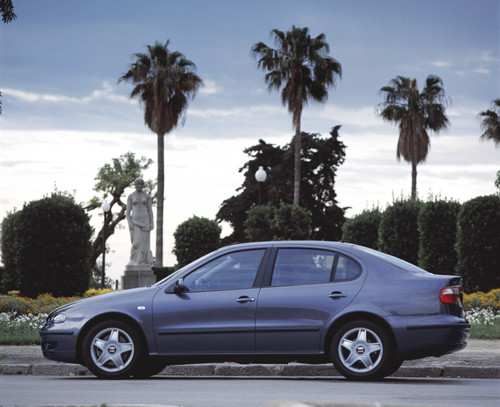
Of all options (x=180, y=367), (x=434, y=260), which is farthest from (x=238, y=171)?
(x=180, y=367)

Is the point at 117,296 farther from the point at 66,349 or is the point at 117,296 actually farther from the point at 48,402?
the point at 48,402

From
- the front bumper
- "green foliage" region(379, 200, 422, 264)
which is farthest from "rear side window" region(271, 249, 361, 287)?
"green foliage" region(379, 200, 422, 264)

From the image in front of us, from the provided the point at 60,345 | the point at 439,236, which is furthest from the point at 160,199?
the point at 60,345

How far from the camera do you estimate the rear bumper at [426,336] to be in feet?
28.1

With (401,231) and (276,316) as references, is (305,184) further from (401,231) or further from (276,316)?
(276,316)

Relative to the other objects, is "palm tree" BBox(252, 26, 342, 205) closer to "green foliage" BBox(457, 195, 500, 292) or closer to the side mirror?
"green foliage" BBox(457, 195, 500, 292)

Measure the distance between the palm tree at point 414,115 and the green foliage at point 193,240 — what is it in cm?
1942

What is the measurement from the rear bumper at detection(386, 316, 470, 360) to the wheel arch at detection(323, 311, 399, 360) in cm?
9

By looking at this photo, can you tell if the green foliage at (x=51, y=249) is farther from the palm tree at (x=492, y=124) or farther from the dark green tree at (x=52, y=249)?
the palm tree at (x=492, y=124)

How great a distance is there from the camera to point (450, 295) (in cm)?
869

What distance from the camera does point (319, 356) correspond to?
877 centimetres

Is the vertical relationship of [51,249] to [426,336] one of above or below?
above

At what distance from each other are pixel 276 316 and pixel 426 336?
1556mm

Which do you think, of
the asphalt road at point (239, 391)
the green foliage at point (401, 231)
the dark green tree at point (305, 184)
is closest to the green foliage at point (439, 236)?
the green foliage at point (401, 231)
